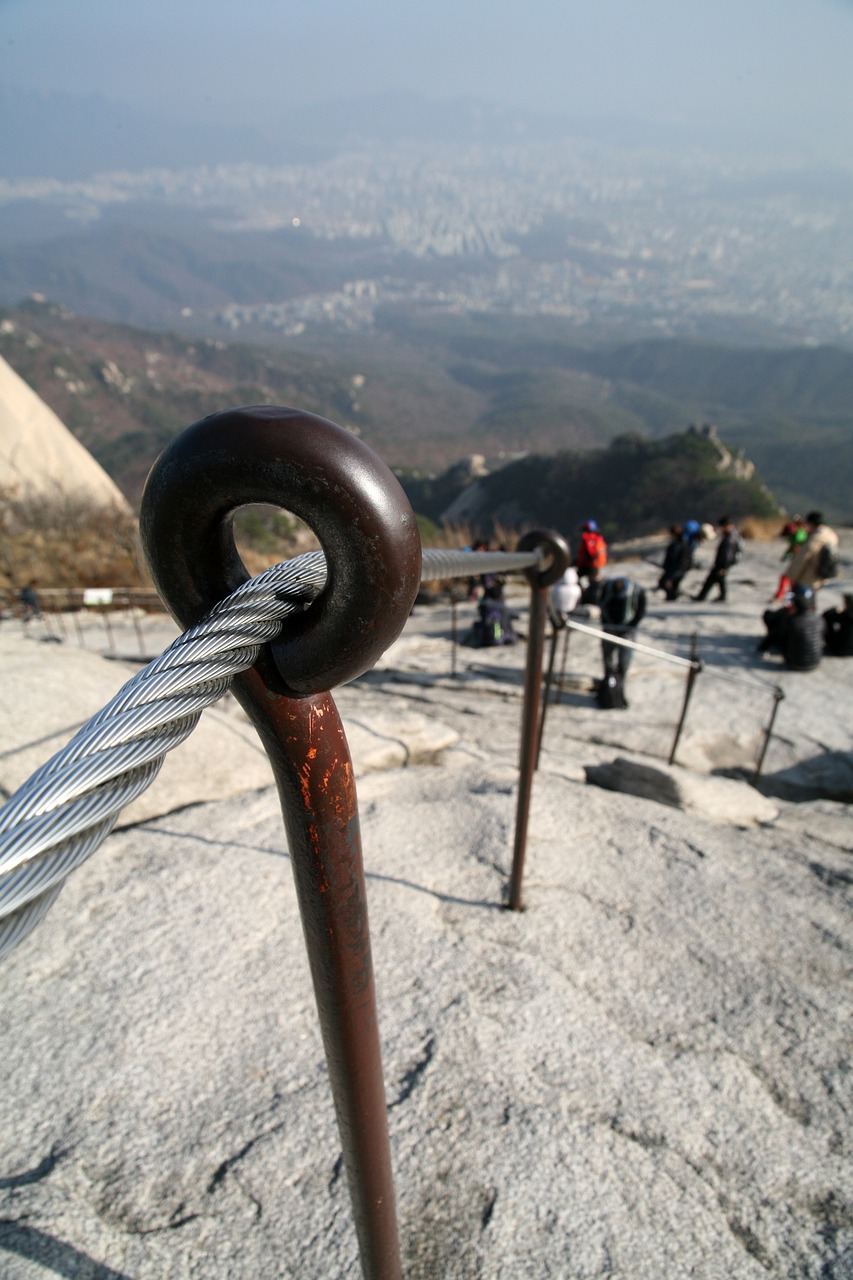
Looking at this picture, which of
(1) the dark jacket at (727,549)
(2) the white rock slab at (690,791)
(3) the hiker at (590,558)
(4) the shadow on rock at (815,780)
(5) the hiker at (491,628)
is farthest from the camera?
(1) the dark jacket at (727,549)

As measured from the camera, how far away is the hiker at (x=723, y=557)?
403 inches

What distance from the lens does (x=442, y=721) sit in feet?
18.1

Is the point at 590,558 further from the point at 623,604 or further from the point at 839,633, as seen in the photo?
the point at 839,633

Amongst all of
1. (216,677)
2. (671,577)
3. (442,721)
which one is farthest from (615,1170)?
(671,577)

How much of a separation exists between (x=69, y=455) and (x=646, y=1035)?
41628mm

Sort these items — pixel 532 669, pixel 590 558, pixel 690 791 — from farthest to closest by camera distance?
pixel 590 558 → pixel 690 791 → pixel 532 669

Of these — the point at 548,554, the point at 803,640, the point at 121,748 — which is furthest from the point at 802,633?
the point at 121,748

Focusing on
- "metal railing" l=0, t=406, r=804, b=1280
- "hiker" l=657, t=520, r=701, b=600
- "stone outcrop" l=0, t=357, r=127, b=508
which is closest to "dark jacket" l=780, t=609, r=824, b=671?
"hiker" l=657, t=520, r=701, b=600

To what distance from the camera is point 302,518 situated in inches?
25.0

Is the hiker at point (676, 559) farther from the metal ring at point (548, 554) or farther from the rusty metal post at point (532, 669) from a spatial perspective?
the metal ring at point (548, 554)

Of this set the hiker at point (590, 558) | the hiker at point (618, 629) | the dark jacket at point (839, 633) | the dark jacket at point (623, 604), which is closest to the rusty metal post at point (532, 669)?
the hiker at point (618, 629)

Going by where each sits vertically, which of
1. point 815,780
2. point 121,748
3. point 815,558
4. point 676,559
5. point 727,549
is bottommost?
point 815,780

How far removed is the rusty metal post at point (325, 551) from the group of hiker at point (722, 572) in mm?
5665

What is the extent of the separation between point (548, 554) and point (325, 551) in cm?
170
